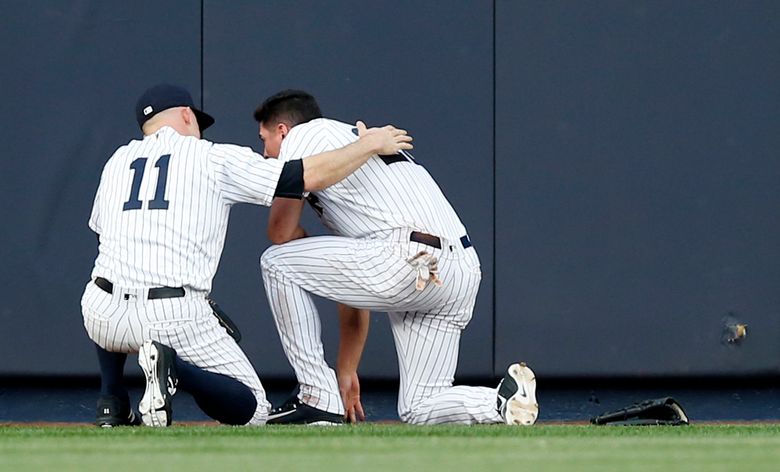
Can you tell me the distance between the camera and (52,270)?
618 centimetres

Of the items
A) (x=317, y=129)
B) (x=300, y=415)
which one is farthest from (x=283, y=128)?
(x=300, y=415)

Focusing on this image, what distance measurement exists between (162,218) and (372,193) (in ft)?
2.38

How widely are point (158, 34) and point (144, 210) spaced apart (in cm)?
176

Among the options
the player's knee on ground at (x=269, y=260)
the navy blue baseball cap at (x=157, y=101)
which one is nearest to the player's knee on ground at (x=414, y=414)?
the player's knee on ground at (x=269, y=260)

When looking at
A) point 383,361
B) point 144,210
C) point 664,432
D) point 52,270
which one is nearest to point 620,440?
point 664,432

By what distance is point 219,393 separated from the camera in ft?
15.0

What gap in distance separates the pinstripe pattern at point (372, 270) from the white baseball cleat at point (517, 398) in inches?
2.2

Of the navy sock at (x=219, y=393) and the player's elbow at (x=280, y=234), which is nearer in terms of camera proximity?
the navy sock at (x=219, y=393)

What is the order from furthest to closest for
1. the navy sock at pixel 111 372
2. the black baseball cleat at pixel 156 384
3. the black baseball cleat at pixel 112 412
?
1. the navy sock at pixel 111 372
2. the black baseball cleat at pixel 112 412
3. the black baseball cleat at pixel 156 384

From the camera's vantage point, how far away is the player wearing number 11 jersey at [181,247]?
15.1 feet

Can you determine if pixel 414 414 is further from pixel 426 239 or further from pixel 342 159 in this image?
pixel 342 159

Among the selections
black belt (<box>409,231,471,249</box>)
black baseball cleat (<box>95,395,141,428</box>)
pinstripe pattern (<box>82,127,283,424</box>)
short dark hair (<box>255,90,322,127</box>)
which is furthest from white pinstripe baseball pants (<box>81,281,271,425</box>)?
short dark hair (<box>255,90,322,127</box>)

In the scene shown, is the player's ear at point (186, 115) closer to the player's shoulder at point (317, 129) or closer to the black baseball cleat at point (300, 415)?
the player's shoulder at point (317, 129)

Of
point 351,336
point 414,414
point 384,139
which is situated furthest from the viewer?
point 351,336
